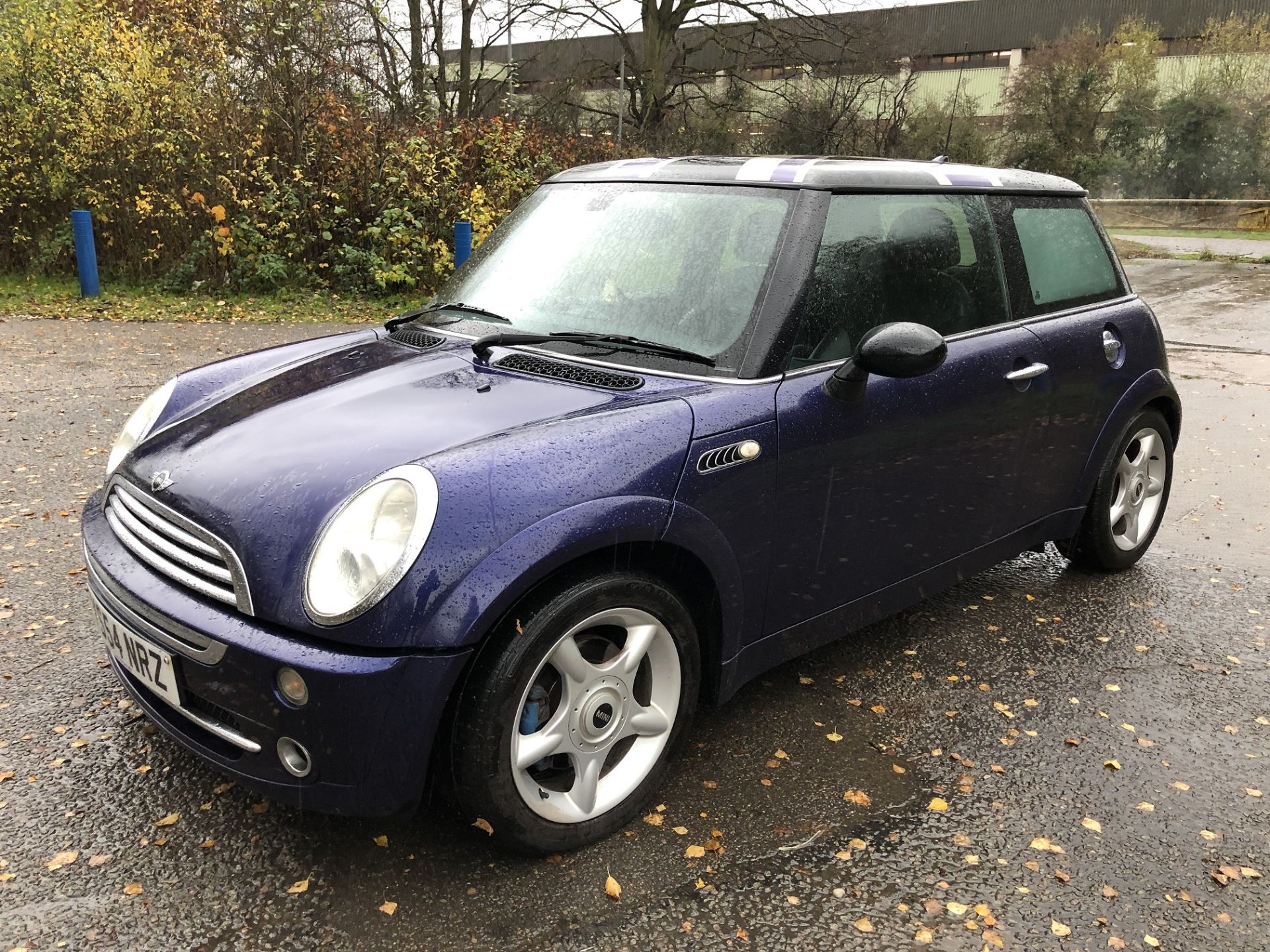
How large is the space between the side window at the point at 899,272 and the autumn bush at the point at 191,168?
10.0 m

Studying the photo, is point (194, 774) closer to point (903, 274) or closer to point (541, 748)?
point (541, 748)

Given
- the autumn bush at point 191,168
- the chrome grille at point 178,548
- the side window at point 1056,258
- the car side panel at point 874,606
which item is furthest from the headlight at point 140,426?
the autumn bush at point 191,168

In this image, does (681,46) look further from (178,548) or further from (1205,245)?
(178,548)

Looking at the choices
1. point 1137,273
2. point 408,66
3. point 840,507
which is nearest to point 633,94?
point 408,66

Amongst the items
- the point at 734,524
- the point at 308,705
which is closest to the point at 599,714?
the point at 734,524

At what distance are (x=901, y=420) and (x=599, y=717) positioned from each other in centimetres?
132

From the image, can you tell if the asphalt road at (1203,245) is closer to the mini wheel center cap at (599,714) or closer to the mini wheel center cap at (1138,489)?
the mini wheel center cap at (1138,489)

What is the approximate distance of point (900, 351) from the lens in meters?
2.69

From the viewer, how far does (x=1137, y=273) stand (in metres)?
18.2

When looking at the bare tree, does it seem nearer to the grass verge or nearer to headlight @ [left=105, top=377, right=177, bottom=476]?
the grass verge

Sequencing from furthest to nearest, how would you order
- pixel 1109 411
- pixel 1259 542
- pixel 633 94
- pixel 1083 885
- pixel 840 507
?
pixel 633 94 → pixel 1259 542 → pixel 1109 411 → pixel 840 507 → pixel 1083 885

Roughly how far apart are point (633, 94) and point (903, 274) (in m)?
23.8

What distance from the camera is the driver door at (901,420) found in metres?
2.81

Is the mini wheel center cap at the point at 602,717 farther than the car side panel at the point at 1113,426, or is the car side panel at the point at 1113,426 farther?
the car side panel at the point at 1113,426
